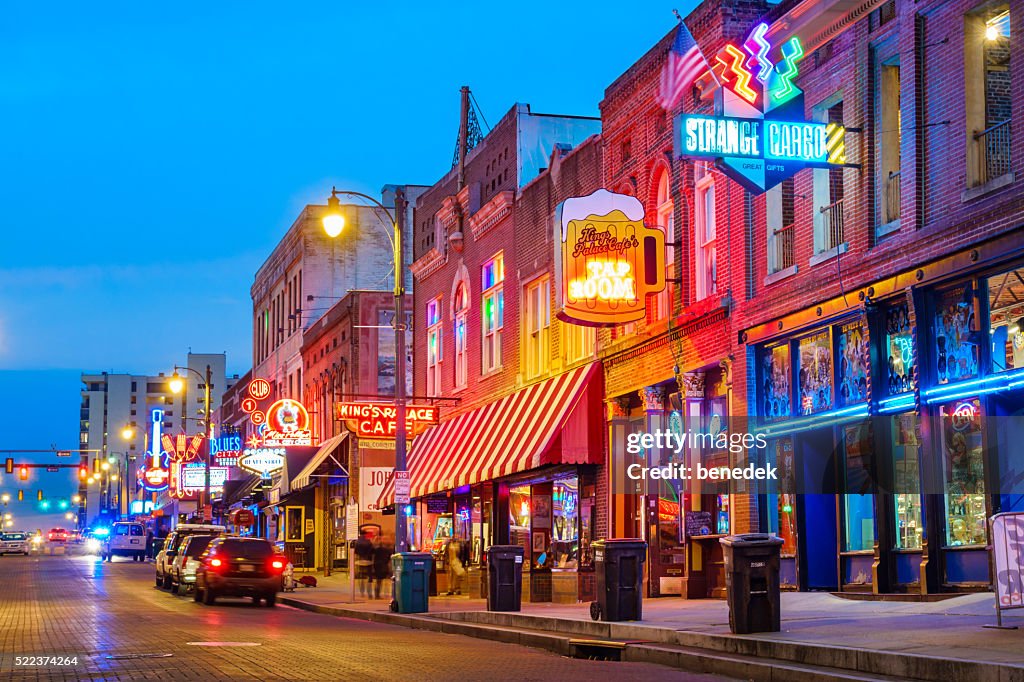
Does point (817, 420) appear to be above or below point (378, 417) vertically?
below

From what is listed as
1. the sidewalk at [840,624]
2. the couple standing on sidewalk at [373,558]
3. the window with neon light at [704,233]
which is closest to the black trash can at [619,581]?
the sidewalk at [840,624]

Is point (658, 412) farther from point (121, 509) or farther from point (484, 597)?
point (121, 509)

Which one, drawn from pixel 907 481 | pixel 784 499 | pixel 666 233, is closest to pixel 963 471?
pixel 907 481

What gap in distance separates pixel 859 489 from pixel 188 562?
20.3 m

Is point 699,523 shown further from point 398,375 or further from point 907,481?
point 398,375

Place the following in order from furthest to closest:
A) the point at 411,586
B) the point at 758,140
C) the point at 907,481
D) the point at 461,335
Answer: the point at 461,335 → the point at 411,586 → the point at 758,140 → the point at 907,481

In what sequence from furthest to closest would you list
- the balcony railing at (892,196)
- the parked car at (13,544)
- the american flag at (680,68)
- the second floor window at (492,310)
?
the parked car at (13,544) < the second floor window at (492,310) < the american flag at (680,68) < the balcony railing at (892,196)

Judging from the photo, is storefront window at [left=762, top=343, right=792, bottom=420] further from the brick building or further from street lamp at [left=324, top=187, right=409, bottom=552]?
street lamp at [left=324, top=187, right=409, bottom=552]

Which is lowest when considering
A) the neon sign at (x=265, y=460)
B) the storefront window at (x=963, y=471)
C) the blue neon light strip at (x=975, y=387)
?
the storefront window at (x=963, y=471)

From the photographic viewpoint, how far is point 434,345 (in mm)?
43969

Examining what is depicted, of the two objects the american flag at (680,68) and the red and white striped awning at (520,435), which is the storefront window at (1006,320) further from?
the red and white striped awning at (520,435)

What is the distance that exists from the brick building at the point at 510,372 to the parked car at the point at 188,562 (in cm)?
605

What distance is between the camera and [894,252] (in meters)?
20.1

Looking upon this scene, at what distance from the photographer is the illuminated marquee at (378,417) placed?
128ft
